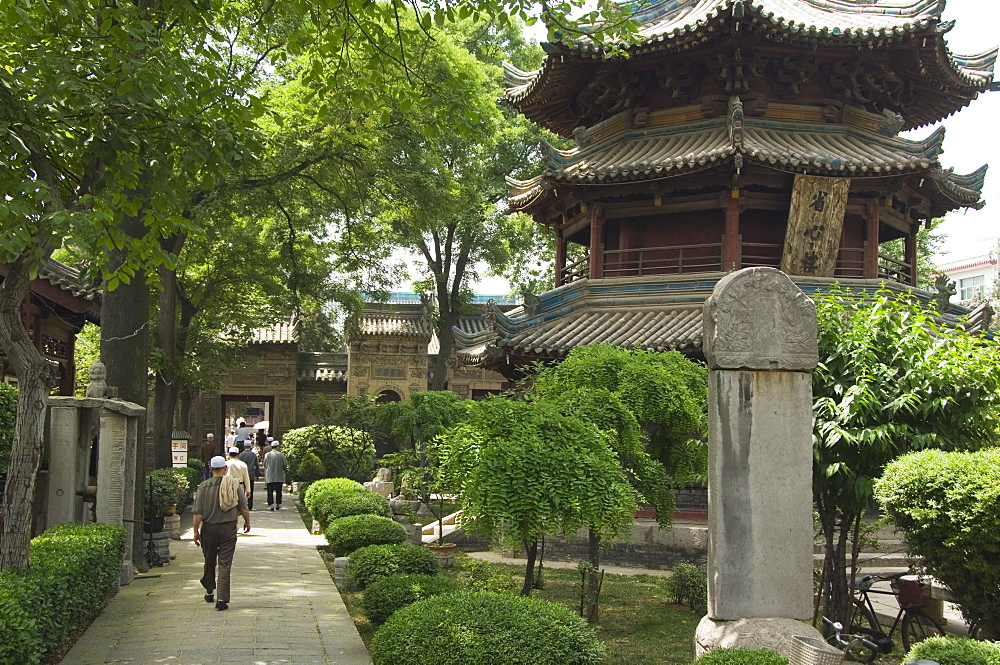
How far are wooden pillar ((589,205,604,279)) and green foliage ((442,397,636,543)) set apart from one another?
8.64m

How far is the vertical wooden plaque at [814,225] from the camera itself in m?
15.8

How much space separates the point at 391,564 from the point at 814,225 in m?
9.61

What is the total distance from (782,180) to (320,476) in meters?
15.6

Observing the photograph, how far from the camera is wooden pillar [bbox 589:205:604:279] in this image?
56.8ft

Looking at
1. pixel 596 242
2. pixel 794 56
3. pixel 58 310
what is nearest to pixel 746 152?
pixel 794 56

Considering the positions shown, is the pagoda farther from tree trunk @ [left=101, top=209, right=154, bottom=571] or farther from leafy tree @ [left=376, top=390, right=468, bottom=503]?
tree trunk @ [left=101, top=209, right=154, bottom=571]

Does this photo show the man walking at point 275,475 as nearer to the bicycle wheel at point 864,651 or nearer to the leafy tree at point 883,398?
the bicycle wheel at point 864,651

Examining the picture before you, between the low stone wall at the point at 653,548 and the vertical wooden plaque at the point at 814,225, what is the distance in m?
4.75

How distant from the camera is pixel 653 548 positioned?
15602 mm

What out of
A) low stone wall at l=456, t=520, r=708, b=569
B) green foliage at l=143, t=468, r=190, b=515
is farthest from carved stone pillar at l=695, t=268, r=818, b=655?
green foliage at l=143, t=468, r=190, b=515

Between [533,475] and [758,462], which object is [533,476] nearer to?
[533,475]

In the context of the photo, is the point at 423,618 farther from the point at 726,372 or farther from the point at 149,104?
the point at 149,104

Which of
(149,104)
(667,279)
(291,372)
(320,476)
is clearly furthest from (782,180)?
(291,372)

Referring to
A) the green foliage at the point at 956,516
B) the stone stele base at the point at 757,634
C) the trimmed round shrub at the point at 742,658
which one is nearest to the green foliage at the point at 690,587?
the green foliage at the point at 956,516
